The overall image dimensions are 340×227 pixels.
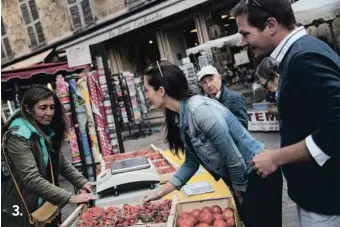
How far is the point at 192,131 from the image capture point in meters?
2.41

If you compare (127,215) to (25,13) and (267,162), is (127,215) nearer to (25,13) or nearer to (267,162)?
(267,162)

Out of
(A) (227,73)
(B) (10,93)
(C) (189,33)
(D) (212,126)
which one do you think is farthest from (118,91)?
(D) (212,126)

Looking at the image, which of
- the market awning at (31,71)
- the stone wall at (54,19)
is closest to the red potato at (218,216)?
the market awning at (31,71)

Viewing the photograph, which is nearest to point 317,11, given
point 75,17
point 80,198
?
point 80,198

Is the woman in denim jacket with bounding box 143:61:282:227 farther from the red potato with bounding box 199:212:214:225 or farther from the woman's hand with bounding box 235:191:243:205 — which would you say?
the red potato with bounding box 199:212:214:225

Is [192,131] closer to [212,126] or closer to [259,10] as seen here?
[212,126]

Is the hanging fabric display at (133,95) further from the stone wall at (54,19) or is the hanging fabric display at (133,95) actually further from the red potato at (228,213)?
the stone wall at (54,19)

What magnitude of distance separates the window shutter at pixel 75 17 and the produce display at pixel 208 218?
18.2m

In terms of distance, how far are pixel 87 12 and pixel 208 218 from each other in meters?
18.0

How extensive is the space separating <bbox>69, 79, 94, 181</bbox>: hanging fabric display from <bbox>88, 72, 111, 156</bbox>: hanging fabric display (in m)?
0.26

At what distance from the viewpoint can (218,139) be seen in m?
Answer: 2.27

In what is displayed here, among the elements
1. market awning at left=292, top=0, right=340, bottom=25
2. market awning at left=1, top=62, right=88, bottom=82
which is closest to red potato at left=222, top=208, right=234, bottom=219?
market awning at left=1, top=62, right=88, bottom=82

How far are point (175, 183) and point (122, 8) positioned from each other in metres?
16.2

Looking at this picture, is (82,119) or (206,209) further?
(82,119)
